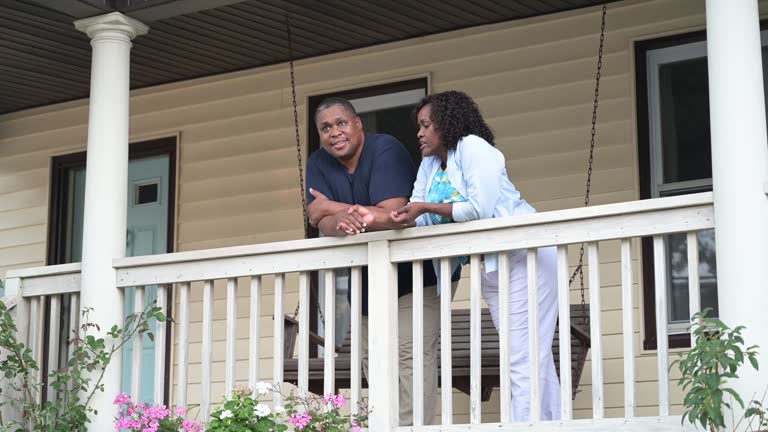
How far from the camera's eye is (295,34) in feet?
27.6

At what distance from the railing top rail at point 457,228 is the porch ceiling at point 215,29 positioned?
1586 millimetres

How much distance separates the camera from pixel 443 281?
5.64 metres

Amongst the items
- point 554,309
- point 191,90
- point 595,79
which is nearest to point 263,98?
point 191,90

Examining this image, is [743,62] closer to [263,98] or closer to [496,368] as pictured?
[496,368]

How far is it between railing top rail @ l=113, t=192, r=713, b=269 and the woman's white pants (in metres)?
0.25

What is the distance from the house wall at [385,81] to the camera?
763cm

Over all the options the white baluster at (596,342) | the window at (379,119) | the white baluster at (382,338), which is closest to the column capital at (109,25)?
the window at (379,119)

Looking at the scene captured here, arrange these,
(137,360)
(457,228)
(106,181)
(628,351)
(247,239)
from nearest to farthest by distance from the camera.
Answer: (628,351)
(457,228)
(137,360)
(106,181)
(247,239)

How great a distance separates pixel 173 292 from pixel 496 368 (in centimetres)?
357

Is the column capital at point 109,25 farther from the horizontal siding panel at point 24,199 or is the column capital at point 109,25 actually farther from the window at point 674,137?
the window at point 674,137

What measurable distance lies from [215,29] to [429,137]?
2.95 metres

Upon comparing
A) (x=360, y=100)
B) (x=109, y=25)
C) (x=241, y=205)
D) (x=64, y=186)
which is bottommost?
(x=241, y=205)

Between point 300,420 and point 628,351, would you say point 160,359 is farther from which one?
point 628,351

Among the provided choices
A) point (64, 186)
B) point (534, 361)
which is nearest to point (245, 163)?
point (64, 186)
